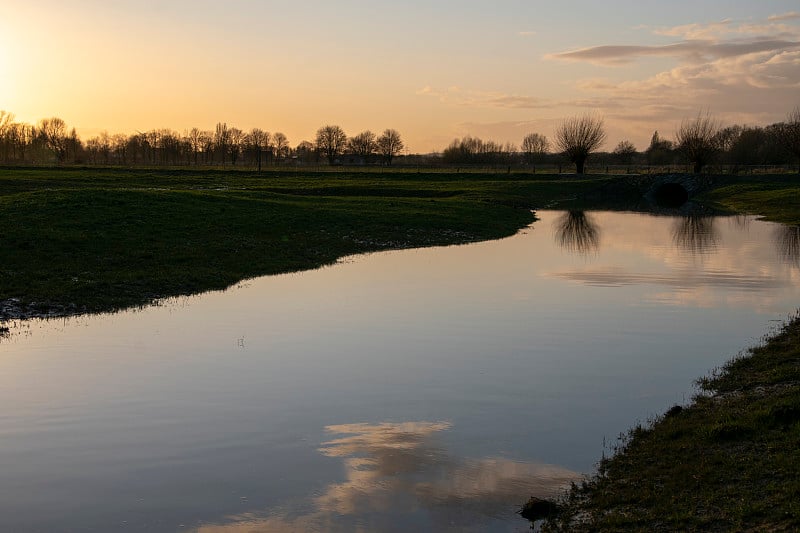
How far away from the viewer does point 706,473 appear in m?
11.0

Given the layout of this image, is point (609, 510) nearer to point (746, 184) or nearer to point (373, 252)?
point (373, 252)

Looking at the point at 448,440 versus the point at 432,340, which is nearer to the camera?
the point at 448,440

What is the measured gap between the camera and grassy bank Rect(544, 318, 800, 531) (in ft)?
31.5

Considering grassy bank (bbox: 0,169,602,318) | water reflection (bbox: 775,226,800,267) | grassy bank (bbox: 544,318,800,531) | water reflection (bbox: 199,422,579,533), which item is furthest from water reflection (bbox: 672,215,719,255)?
water reflection (bbox: 199,422,579,533)

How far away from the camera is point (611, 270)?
35.3 metres

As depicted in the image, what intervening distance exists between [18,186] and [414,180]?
58278 mm

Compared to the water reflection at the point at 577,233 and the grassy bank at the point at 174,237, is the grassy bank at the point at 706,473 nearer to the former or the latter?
the grassy bank at the point at 174,237

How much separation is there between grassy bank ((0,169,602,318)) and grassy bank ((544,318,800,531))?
730 inches

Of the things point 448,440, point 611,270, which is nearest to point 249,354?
point 448,440

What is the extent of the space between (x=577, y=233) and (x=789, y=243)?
13.9 meters

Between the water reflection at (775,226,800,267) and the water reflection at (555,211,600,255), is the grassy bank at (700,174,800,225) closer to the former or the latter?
the water reflection at (775,226,800,267)

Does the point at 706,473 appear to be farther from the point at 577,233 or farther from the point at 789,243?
the point at 577,233

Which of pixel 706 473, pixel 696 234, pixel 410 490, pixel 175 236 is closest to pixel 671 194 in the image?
pixel 696 234

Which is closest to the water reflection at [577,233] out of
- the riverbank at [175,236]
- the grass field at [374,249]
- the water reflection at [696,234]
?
the riverbank at [175,236]
